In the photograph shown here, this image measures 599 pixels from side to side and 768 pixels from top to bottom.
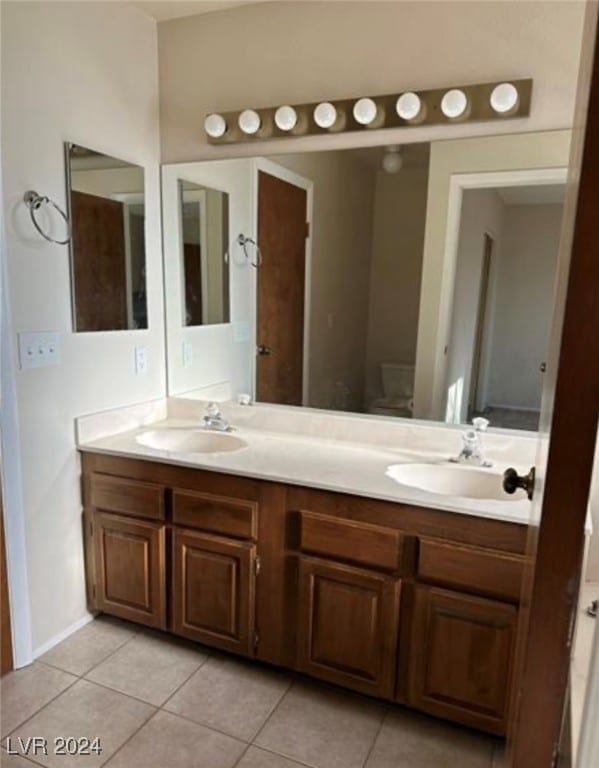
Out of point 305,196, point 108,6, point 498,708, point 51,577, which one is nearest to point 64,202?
point 108,6

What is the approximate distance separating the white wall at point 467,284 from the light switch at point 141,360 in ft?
4.41

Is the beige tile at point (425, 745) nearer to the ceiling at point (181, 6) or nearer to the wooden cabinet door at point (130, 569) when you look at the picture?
the wooden cabinet door at point (130, 569)

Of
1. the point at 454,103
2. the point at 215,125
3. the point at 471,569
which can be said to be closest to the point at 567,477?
the point at 471,569

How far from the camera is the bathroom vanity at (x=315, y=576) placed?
158 centimetres

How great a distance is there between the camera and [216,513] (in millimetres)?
1920

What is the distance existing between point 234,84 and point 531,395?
174 cm

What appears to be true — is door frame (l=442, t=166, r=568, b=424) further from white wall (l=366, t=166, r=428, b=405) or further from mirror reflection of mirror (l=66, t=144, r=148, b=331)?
mirror reflection of mirror (l=66, t=144, r=148, b=331)

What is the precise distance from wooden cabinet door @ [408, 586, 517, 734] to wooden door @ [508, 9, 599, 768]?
829mm

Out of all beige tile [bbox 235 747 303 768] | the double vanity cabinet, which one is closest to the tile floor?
beige tile [bbox 235 747 303 768]

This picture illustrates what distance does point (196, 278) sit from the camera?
2.49 meters

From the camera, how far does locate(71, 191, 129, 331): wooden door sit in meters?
2.05

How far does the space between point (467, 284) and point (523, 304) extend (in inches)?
8.9

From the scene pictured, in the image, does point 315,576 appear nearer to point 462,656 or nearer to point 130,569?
point 462,656

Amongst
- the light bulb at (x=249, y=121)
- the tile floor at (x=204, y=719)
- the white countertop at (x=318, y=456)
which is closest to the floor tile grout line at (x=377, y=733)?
the tile floor at (x=204, y=719)
